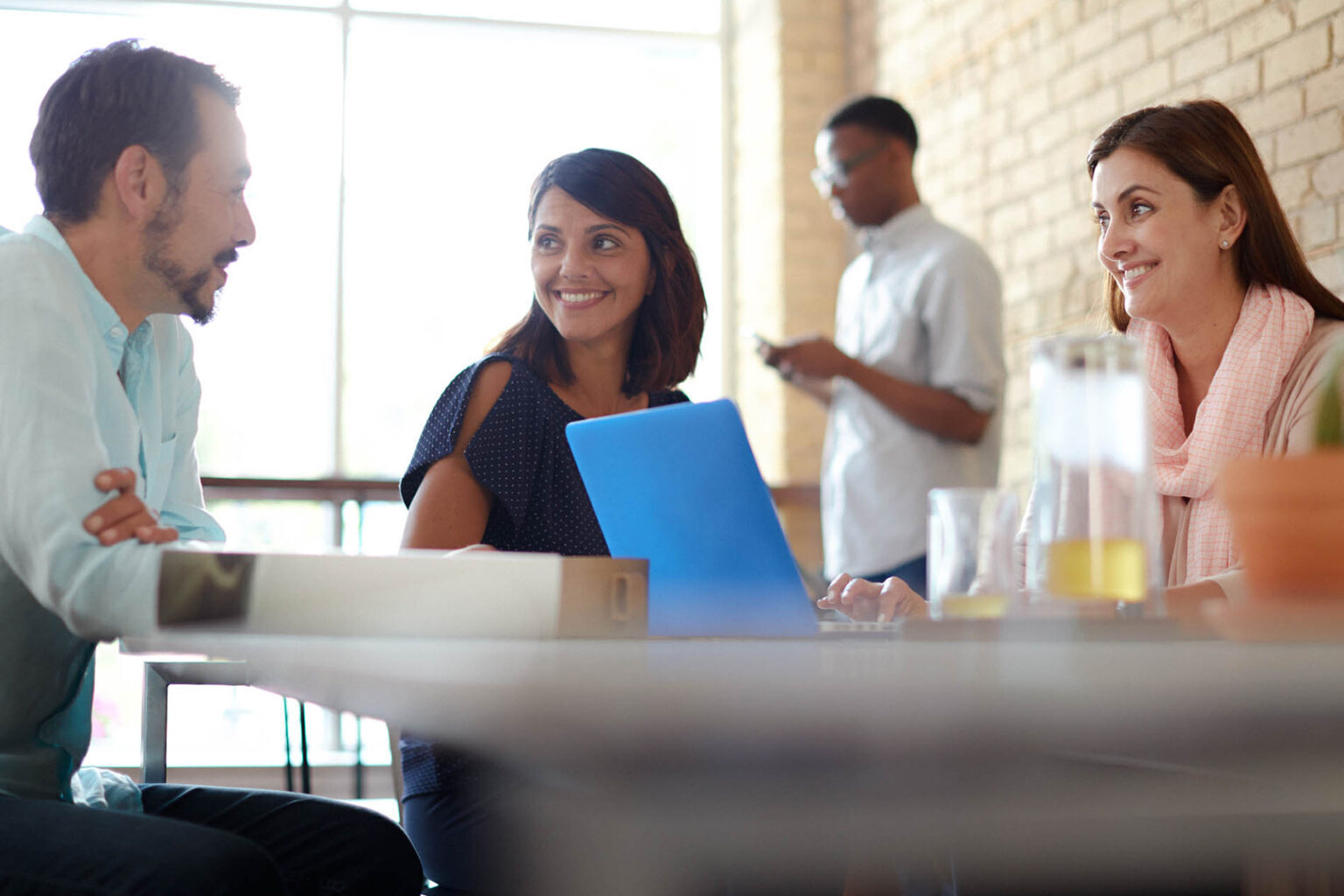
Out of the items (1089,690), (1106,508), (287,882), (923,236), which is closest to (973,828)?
(1089,690)

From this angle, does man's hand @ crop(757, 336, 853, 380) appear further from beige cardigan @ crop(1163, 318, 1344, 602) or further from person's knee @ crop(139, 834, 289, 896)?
person's knee @ crop(139, 834, 289, 896)

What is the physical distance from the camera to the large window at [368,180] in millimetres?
5734

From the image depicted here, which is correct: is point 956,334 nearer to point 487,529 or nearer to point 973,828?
point 487,529

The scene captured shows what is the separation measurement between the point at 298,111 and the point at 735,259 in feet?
6.73

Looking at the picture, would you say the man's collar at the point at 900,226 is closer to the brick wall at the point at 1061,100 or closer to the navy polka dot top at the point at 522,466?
the brick wall at the point at 1061,100

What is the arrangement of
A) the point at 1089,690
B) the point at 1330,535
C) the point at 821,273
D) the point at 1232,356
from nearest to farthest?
the point at 1089,690
the point at 1330,535
the point at 1232,356
the point at 821,273

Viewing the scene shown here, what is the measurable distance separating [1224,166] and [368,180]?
15.2 feet

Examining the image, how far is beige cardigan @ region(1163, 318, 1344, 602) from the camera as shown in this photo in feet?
4.96

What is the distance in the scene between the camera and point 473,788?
1319 mm

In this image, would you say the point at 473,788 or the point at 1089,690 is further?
the point at 473,788

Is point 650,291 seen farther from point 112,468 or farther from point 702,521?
point 112,468

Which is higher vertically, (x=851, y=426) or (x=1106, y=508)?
(x=851, y=426)

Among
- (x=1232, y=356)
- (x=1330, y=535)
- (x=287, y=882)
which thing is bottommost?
(x=287, y=882)

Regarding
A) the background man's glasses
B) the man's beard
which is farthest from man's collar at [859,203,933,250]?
the man's beard
